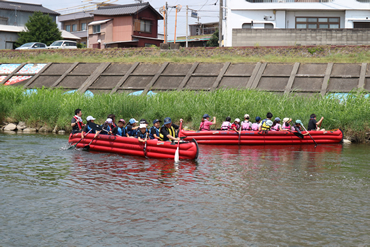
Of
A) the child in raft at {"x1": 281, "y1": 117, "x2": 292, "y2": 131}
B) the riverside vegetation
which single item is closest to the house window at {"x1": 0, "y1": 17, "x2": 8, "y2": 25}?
the riverside vegetation

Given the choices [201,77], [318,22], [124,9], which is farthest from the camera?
[124,9]

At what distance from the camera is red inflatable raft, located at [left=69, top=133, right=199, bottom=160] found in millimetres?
16109

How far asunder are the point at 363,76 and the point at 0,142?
76.3 feet

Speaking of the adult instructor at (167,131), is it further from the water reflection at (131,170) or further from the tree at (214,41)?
the tree at (214,41)

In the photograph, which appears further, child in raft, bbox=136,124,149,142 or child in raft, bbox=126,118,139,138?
child in raft, bbox=126,118,139,138

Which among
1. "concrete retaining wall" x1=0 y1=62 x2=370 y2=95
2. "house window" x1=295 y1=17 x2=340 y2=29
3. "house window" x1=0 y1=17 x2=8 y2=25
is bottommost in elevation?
"concrete retaining wall" x1=0 y1=62 x2=370 y2=95

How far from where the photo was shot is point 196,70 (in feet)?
109

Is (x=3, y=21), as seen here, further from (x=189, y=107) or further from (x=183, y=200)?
(x=183, y=200)

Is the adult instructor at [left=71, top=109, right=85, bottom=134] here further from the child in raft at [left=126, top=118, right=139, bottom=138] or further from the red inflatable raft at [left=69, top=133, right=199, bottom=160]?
the child in raft at [left=126, top=118, right=139, bottom=138]

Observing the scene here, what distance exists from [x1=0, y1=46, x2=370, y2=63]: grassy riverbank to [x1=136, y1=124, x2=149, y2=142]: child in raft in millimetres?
18315

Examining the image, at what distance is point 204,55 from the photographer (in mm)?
36312

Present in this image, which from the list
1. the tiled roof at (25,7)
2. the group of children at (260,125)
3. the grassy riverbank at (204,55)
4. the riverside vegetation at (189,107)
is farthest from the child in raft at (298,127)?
the tiled roof at (25,7)

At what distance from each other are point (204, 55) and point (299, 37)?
28.3ft

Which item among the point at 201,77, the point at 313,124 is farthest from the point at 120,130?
the point at 201,77
